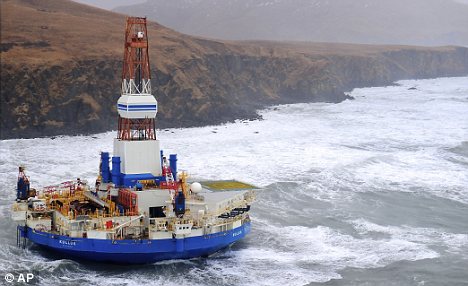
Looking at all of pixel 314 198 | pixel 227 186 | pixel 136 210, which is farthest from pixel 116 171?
pixel 314 198

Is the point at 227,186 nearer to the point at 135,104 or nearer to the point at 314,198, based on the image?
the point at 135,104

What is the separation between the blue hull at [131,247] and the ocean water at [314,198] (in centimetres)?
48

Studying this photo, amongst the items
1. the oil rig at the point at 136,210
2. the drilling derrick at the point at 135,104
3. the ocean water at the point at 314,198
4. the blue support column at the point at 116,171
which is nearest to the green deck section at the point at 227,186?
the oil rig at the point at 136,210

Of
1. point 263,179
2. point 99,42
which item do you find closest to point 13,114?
point 99,42

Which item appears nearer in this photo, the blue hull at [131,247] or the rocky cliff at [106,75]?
the blue hull at [131,247]

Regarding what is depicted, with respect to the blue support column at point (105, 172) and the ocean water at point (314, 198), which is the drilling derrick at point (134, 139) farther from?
the ocean water at point (314, 198)

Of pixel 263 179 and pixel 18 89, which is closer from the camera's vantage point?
pixel 263 179

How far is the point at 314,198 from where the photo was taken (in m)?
44.2

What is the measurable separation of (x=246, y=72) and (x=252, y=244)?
90.9 metres

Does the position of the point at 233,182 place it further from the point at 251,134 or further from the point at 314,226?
the point at 251,134

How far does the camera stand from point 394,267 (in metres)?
31.1

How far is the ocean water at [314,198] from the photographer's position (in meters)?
30.2

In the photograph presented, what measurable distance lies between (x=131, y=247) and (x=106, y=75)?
5752 cm

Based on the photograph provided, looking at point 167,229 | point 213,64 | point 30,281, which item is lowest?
point 30,281
